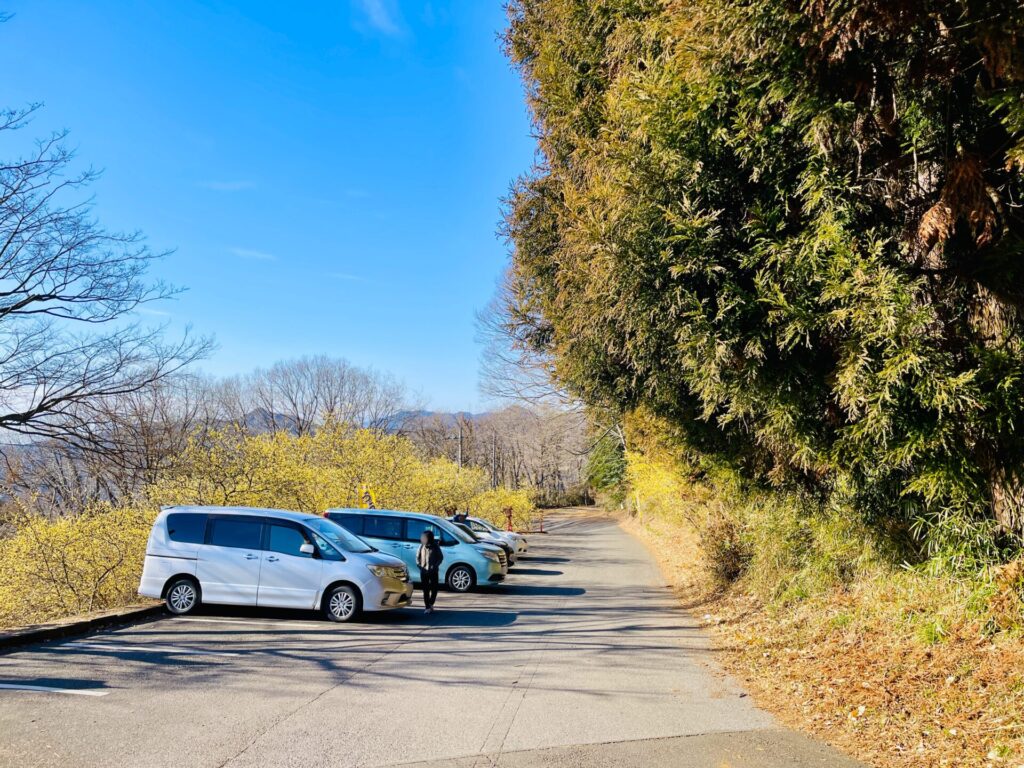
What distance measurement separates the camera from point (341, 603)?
10758 mm

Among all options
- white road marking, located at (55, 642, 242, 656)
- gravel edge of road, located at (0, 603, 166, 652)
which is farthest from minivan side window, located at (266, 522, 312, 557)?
white road marking, located at (55, 642, 242, 656)

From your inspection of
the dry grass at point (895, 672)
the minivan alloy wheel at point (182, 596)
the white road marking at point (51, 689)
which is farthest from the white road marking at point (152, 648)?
the dry grass at point (895, 672)

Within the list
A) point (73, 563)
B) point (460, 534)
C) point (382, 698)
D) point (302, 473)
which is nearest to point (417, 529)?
point (460, 534)

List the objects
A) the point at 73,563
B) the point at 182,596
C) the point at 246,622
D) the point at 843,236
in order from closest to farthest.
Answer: the point at 843,236 < the point at 246,622 < the point at 182,596 < the point at 73,563

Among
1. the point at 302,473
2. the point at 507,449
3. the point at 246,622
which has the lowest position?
the point at 246,622

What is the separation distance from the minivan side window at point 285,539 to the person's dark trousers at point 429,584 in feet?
7.60

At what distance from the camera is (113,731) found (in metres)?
5.36

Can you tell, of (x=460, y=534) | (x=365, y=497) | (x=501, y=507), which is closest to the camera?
(x=460, y=534)

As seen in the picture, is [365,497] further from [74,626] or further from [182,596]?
[74,626]

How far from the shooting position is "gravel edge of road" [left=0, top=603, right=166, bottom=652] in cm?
830

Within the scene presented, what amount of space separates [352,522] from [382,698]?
9.25 m

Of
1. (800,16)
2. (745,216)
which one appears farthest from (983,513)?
(800,16)

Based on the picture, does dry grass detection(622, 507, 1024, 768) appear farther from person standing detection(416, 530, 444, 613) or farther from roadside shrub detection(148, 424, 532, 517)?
roadside shrub detection(148, 424, 532, 517)

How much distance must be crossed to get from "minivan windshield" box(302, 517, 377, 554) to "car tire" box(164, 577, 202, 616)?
2068 millimetres
